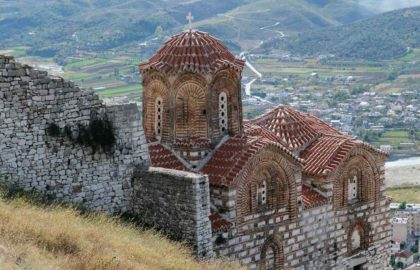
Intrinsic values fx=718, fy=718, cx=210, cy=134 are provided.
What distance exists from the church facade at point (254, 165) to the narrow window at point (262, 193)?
0.02 meters

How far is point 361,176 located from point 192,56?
5.14m

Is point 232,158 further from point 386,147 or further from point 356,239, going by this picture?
point 386,147

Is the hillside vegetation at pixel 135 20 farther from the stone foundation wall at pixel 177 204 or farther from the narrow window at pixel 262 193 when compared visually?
the stone foundation wall at pixel 177 204

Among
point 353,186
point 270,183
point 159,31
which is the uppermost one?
point 159,31

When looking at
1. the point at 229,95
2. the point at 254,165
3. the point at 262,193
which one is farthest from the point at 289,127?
the point at 254,165

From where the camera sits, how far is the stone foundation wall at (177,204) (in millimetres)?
12711

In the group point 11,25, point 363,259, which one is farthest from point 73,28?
point 363,259

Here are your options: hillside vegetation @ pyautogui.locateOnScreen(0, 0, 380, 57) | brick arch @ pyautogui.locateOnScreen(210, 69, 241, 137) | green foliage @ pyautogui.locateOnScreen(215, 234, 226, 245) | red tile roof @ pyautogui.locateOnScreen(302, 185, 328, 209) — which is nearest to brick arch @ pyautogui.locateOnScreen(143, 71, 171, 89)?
brick arch @ pyautogui.locateOnScreen(210, 69, 241, 137)

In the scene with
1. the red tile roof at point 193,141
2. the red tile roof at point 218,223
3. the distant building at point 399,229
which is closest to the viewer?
the red tile roof at point 218,223

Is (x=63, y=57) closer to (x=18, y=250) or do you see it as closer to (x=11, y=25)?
(x=11, y=25)

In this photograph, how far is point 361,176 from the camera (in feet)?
56.7

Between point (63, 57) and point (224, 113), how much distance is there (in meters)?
74.2

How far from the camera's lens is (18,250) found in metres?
9.15

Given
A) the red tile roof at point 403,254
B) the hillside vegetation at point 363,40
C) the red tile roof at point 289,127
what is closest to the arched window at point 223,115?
the red tile roof at point 289,127
